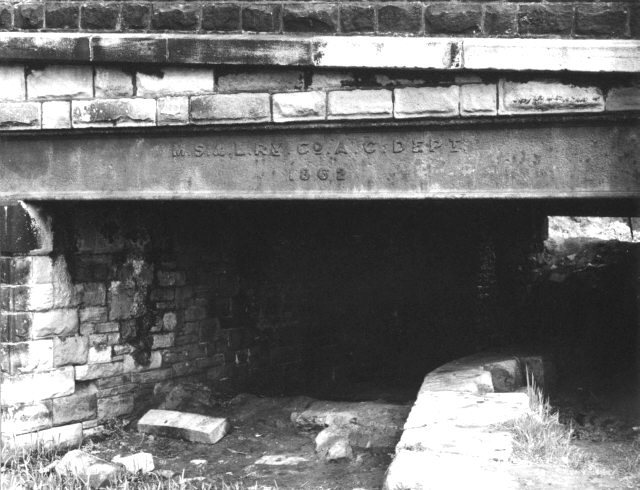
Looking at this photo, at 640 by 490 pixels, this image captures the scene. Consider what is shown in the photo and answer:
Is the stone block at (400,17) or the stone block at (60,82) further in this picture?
the stone block at (60,82)

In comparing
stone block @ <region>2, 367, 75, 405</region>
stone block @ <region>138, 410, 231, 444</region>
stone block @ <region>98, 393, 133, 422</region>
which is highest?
stone block @ <region>2, 367, 75, 405</region>

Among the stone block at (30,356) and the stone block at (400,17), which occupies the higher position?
the stone block at (400,17)

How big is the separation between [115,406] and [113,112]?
2.41 meters

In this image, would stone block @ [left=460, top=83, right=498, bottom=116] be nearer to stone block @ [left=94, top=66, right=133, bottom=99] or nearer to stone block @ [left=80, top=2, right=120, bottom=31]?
stone block @ [left=94, top=66, right=133, bottom=99]

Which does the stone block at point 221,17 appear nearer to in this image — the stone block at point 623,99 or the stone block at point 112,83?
the stone block at point 112,83

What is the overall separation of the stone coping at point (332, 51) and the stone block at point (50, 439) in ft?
8.57

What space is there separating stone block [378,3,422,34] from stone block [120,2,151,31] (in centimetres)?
155

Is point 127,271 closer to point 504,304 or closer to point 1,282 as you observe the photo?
point 1,282

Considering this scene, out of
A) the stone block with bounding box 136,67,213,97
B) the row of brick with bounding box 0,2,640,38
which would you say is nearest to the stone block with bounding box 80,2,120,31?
the row of brick with bounding box 0,2,640,38

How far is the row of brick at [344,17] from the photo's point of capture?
15.6 feet

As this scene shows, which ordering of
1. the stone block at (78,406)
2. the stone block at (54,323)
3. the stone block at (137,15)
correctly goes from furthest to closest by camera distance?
the stone block at (78,406), the stone block at (54,323), the stone block at (137,15)

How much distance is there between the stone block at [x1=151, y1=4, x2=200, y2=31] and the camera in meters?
5.05

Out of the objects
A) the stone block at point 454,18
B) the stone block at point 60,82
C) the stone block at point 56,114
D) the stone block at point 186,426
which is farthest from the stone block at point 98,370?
the stone block at point 454,18

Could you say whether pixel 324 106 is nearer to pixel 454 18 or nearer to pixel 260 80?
pixel 260 80
